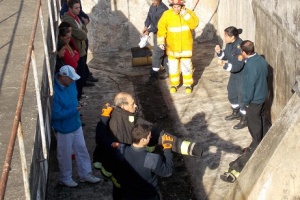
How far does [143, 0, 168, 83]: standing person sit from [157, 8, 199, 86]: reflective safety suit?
0.43m

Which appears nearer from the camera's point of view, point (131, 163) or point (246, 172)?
point (131, 163)

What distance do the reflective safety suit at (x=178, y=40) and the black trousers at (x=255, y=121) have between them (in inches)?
99.1

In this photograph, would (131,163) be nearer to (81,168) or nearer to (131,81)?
(81,168)

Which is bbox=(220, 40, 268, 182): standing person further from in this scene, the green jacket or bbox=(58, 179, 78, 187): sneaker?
the green jacket

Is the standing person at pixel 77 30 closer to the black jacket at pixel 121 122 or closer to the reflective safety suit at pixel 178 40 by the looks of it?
the reflective safety suit at pixel 178 40

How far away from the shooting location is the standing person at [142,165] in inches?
244

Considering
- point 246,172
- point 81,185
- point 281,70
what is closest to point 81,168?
A: point 81,185

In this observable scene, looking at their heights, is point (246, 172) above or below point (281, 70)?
below

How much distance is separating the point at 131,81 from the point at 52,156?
3.45 meters

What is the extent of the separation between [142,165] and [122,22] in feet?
25.4

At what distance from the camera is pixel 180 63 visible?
1146cm

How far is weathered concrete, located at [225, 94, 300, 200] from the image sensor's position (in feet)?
22.7

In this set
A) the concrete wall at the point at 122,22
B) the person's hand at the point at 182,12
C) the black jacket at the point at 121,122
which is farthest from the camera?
the concrete wall at the point at 122,22

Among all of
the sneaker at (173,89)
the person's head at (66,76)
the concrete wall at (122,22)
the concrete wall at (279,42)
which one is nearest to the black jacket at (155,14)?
the sneaker at (173,89)
